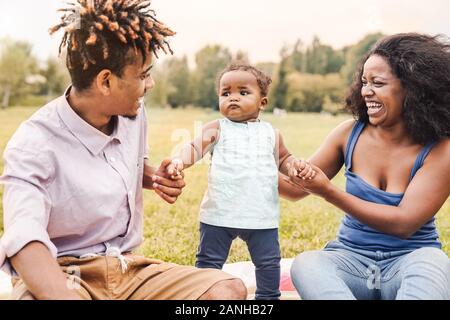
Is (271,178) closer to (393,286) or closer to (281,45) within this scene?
(393,286)

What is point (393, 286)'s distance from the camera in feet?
8.30

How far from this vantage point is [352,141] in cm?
295

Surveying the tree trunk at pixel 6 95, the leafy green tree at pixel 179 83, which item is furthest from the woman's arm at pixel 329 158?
the tree trunk at pixel 6 95

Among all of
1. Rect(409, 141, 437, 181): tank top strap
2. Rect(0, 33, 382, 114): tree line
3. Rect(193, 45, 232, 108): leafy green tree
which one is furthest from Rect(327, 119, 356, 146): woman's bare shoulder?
Rect(193, 45, 232, 108): leafy green tree

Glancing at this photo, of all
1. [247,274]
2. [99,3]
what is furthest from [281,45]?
[99,3]

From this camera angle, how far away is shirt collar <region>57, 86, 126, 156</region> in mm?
2387

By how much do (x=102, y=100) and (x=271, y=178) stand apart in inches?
34.2

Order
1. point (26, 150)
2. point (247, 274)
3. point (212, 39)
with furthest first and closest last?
point (212, 39) → point (247, 274) → point (26, 150)

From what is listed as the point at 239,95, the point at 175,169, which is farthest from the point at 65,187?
the point at 239,95

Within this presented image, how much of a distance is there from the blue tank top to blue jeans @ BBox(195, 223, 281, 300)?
30 cm

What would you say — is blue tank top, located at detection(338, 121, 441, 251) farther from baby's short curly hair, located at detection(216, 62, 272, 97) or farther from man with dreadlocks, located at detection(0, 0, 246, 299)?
man with dreadlocks, located at detection(0, 0, 246, 299)

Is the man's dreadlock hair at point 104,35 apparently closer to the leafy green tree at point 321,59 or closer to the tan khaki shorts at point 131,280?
the tan khaki shorts at point 131,280

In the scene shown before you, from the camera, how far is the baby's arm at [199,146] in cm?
285

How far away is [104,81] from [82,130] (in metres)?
0.19
